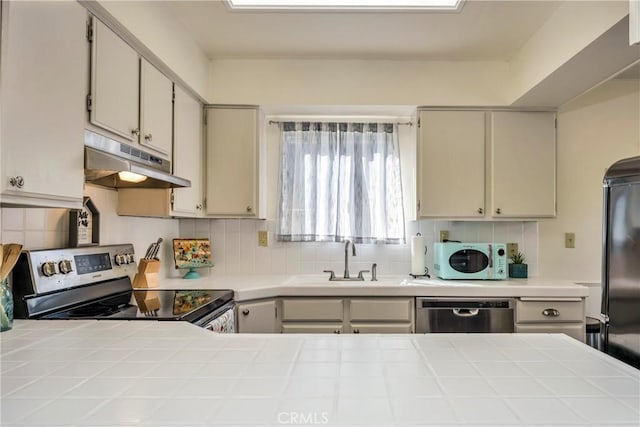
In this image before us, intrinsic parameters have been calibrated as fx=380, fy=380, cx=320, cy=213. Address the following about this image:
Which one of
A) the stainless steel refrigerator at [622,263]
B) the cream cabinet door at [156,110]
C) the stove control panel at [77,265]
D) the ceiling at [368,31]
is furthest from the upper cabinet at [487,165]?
the stove control panel at [77,265]

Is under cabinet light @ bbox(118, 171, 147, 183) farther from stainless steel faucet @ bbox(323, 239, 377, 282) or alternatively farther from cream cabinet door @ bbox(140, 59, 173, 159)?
stainless steel faucet @ bbox(323, 239, 377, 282)

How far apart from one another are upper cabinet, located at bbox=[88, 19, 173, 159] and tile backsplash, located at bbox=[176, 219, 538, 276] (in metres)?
0.97

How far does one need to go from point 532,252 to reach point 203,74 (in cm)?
280

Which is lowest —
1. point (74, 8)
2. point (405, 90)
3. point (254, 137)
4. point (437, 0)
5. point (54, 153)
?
point (54, 153)

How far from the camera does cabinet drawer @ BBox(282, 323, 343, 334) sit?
2.45m

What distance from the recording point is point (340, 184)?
303 cm

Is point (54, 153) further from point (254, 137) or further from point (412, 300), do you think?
point (412, 300)

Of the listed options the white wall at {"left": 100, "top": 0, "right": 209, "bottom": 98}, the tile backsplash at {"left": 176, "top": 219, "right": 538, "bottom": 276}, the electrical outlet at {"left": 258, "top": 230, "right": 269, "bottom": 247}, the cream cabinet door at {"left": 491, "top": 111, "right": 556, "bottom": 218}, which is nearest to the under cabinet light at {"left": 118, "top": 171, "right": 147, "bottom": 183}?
the white wall at {"left": 100, "top": 0, "right": 209, "bottom": 98}

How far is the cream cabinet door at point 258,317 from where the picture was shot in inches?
90.2

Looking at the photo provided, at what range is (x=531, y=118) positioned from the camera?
8.95ft

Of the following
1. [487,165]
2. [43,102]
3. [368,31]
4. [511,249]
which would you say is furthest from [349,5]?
→ [511,249]

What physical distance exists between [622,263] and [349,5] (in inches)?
70.2

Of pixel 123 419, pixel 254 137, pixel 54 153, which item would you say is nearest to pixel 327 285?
pixel 254 137

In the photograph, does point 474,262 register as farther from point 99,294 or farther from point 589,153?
point 99,294
